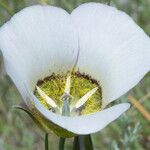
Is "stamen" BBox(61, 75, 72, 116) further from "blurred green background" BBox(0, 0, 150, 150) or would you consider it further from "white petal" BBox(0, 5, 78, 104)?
"blurred green background" BBox(0, 0, 150, 150)

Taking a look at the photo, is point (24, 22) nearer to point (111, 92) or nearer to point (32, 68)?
point (32, 68)

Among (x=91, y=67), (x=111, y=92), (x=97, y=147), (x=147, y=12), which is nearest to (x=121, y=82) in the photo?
(x=111, y=92)

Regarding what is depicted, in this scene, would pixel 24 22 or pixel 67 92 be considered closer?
pixel 24 22

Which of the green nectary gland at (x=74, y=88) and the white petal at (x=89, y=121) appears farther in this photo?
the green nectary gland at (x=74, y=88)

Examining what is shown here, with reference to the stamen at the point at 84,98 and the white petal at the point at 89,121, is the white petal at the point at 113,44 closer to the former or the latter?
the stamen at the point at 84,98

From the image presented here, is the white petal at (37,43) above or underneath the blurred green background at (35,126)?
above

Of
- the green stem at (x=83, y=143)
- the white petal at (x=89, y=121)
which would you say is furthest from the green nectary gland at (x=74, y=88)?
the white petal at (x=89, y=121)

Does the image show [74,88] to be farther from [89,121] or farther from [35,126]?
[35,126]
